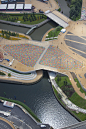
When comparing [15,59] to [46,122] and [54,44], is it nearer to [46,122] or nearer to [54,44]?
[54,44]

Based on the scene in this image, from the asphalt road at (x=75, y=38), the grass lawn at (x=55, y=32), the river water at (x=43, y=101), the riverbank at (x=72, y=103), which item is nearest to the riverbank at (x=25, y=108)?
the river water at (x=43, y=101)

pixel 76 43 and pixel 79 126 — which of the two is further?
pixel 76 43

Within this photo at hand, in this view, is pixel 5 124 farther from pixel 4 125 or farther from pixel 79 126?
pixel 79 126

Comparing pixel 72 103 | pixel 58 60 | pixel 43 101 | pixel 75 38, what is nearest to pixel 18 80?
pixel 43 101

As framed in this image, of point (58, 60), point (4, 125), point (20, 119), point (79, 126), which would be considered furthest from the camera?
point (58, 60)

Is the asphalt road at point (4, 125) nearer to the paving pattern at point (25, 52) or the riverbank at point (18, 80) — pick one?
the riverbank at point (18, 80)

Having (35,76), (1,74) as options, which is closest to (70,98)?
(35,76)
